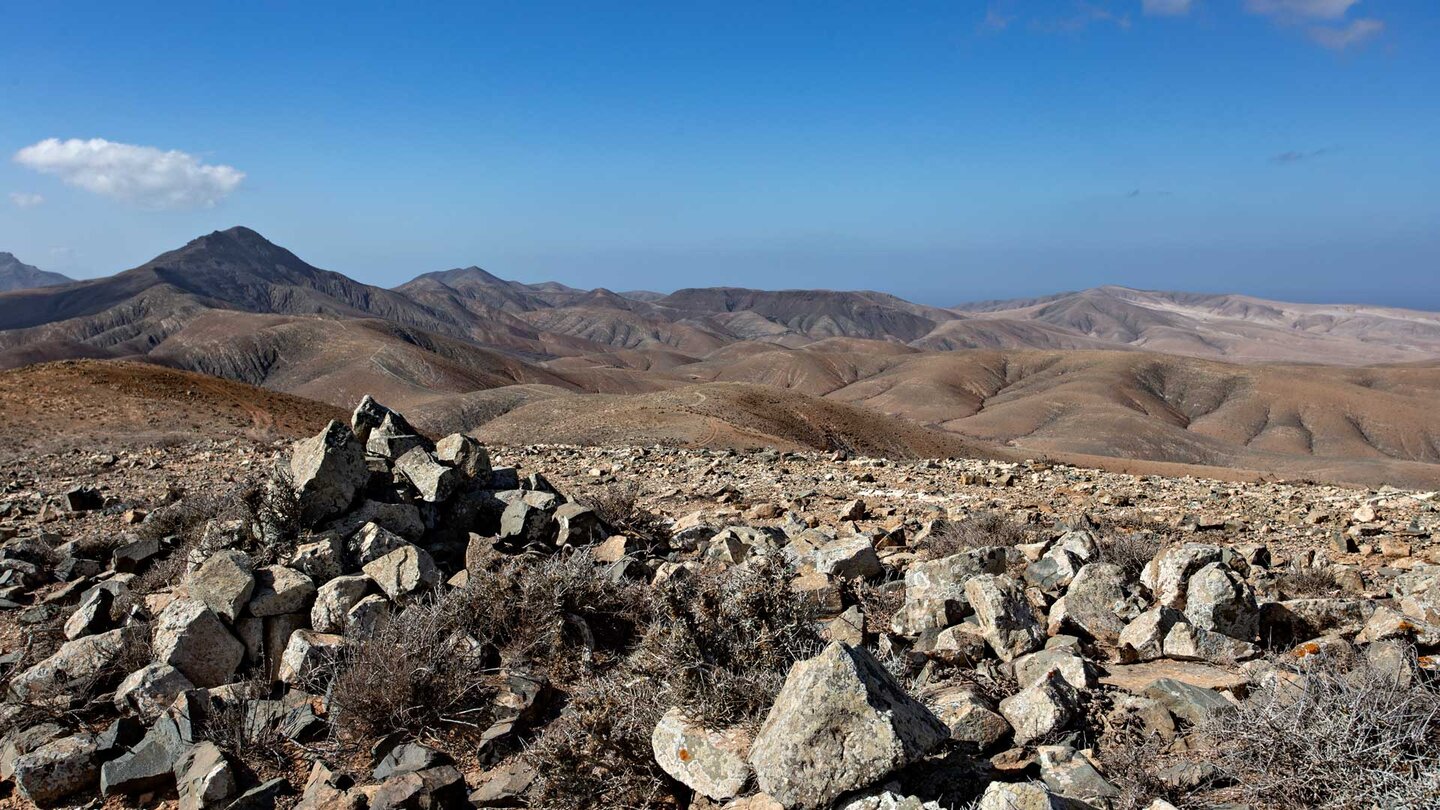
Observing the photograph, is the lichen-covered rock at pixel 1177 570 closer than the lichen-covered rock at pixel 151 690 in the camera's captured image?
No

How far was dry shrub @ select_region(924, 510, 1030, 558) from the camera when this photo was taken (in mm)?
7461

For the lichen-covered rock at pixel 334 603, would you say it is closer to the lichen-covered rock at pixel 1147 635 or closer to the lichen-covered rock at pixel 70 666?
→ the lichen-covered rock at pixel 70 666

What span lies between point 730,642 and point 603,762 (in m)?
0.95

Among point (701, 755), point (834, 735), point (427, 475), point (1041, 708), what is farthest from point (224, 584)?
point (1041, 708)

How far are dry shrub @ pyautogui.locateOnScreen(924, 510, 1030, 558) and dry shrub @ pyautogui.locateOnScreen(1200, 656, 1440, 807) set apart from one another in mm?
3893

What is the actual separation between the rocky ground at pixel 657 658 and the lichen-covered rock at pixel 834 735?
1cm

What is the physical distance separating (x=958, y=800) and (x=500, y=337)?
197555 mm

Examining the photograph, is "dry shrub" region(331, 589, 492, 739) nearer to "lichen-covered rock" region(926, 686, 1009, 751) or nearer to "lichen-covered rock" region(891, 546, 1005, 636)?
"lichen-covered rock" region(926, 686, 1009, 751)

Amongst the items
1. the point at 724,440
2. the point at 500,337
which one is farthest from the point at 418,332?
the point at 724,440

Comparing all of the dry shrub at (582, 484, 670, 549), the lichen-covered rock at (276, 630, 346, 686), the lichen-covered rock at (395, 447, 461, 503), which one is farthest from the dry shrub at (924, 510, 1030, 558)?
the lichen-covered rock at (276, 630, 346, 686)

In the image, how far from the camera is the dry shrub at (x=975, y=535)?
294 inches

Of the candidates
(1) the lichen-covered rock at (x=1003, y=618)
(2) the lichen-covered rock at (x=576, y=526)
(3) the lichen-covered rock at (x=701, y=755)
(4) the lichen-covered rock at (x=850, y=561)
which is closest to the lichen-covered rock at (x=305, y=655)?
(2) the lichen-covered rock at (x=576, y=526)

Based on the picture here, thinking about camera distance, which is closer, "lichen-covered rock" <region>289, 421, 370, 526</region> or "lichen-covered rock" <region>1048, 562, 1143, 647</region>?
"lichen-covered rock" <region>1048, 562, 1143, 647</region>

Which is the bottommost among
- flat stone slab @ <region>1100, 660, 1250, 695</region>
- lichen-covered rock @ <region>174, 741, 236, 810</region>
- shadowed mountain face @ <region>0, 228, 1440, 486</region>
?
shadowed mountain face @ <region>0, 228, 1440, 486</region>
